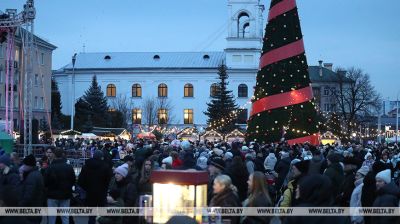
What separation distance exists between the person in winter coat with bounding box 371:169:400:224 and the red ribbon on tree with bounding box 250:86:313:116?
24.4 metres

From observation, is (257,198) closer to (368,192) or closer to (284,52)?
(368,192)

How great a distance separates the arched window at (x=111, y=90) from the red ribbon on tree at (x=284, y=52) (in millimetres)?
59724

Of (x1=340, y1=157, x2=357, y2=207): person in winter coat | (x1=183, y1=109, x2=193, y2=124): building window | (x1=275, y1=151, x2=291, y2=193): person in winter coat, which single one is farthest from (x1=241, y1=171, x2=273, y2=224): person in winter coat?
(x1=183, y1=109, x2=193, y2=124): building window

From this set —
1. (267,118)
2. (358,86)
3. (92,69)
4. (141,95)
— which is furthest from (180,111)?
(267,118)

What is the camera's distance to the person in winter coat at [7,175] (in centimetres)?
1095

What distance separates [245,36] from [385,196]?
76.7 m

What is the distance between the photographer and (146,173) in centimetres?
1099

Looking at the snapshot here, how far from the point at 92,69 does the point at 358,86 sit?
35.3 m

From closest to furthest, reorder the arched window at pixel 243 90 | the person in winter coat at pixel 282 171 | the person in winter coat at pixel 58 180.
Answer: the person in winter coat at pixel 58 180 → the person in winter coat at pixel 282 171 → the arched window at pixel 243 90

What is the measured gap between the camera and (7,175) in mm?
11109

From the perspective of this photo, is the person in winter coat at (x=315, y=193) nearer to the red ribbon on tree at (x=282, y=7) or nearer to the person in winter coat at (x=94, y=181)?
the person in winter coat at (x=94, y=181)

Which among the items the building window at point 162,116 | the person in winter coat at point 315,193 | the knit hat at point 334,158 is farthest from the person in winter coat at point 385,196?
the building window at point 162,116

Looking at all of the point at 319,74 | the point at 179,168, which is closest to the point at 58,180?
the point at 179,168

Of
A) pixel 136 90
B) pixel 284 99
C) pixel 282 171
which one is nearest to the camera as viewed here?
pixel 282 171
